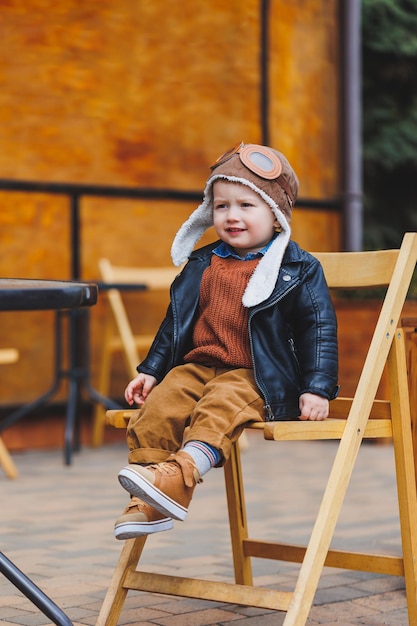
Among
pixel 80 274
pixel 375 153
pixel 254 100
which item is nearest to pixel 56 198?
pixel 80 274

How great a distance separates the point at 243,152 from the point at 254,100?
5.02 meters

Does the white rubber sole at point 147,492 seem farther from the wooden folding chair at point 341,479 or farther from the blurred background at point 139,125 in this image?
the blurred background at point 139,125

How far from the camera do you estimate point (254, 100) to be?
815cm

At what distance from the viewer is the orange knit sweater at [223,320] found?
315 centimetres

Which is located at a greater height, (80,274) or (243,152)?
(243,152)

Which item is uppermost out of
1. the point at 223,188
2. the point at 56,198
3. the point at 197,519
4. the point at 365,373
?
the point at 223,188

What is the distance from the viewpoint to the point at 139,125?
7.60 metres

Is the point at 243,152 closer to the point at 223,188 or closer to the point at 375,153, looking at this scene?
the point at 223,188

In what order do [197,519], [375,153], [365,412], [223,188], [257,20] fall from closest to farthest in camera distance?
[365,412] → [223,188] → [197,519] → [257,20] → [375,153]

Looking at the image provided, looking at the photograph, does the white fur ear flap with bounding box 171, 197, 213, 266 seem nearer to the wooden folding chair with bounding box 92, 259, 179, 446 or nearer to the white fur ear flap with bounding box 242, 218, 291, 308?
the white fur ear flap with bounding box 242, 218, 291, 308

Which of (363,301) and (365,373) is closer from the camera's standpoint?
(365,373)

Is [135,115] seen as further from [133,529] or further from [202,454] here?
[133,529]

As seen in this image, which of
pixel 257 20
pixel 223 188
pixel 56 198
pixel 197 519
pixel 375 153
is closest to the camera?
pixel 223 188

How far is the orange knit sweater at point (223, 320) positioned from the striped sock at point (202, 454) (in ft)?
1.02
